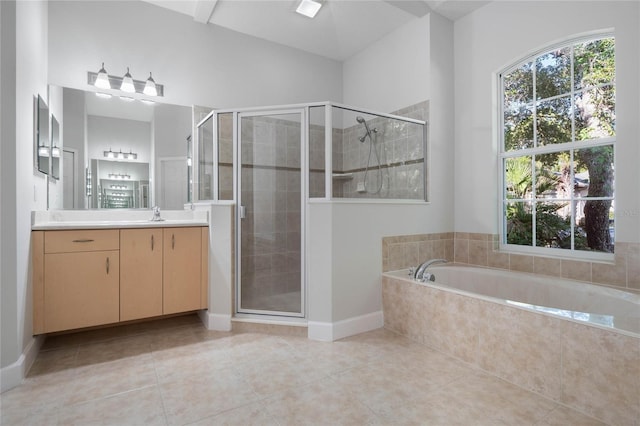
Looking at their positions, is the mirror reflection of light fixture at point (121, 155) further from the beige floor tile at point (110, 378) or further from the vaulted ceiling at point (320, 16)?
the beige floor tile at point (110, 378)

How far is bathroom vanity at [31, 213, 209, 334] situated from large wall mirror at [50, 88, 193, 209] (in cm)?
47

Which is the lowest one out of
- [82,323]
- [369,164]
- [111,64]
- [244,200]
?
[82,323]

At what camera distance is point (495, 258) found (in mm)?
3018

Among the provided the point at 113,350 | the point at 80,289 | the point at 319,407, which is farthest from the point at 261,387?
the point at 80,289

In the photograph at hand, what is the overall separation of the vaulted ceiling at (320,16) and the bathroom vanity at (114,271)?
82.2 inches

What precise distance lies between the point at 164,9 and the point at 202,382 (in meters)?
3.29

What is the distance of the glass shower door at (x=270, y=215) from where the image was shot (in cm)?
262

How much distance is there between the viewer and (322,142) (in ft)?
8.41

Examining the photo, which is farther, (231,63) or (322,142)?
(231,63)

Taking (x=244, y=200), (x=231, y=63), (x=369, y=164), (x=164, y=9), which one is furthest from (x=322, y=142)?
(x=164, y=9)

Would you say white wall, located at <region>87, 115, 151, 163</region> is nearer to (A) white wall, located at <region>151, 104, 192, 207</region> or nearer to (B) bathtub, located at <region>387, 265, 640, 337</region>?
(A) white wall, located at <region>151, 104, 192, 207</region>

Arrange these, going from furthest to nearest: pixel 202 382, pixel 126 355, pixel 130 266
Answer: pixel 130 266 → pixel 126 355 → pixel 202 382

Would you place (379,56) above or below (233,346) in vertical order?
above

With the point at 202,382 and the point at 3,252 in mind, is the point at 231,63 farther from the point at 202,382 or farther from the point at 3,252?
the point at 202,382
